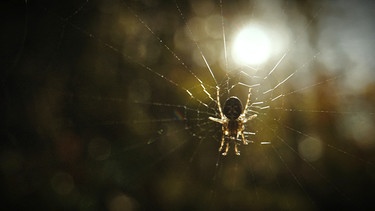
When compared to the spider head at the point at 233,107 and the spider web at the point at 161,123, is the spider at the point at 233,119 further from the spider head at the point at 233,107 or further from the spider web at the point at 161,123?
the spider web at the point at 161,123

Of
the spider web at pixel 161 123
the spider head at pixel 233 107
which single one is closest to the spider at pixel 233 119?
the spider head at pixel 233 107

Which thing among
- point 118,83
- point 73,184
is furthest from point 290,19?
point 73,184

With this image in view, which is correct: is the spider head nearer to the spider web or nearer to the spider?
the spider

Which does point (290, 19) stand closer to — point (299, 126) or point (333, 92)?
point (333, 92)

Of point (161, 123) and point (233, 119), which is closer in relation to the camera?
point (233, 119)

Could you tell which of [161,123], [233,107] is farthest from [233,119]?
[161,123]

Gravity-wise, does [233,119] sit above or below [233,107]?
below

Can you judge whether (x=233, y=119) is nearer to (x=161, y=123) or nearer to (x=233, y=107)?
(x=233, y=107)

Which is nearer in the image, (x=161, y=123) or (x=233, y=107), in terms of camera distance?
(x=233, y=107)
